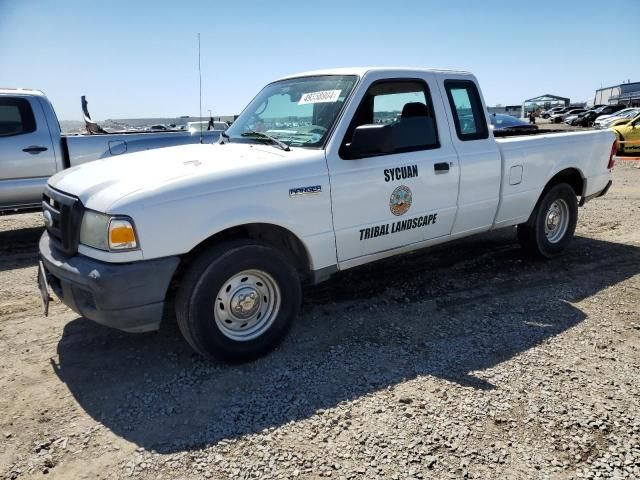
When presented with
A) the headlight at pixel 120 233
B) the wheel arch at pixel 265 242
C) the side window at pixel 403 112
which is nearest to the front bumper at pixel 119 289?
the headlight at pixel 120 233

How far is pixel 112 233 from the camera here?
292 centimetres

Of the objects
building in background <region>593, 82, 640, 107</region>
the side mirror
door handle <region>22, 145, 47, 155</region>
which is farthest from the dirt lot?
building in background <region>593, 82, 640, 107</region>

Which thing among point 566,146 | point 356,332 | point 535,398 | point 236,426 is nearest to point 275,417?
point 236,426

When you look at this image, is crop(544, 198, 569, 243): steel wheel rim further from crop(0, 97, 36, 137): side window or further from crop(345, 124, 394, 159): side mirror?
crop(0, 97, 36, 137): side window

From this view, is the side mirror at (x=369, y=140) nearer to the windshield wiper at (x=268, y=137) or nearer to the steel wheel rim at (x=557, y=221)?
the windshield wiper at (x=268, y=137)

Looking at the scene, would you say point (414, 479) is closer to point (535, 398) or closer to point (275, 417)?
point (275, 417)

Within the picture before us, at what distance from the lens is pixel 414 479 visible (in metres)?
2.43

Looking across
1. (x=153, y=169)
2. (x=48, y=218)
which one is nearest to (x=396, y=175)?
(x=153, y=169)

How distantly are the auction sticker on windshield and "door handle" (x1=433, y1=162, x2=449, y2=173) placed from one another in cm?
105

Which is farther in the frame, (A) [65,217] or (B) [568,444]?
(A) [65,217]

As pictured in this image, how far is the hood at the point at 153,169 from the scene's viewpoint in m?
3.07

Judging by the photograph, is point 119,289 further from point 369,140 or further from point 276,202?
point 369,140

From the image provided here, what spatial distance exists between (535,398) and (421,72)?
288 cm

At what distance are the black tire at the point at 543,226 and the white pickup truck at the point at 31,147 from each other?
5744mm
